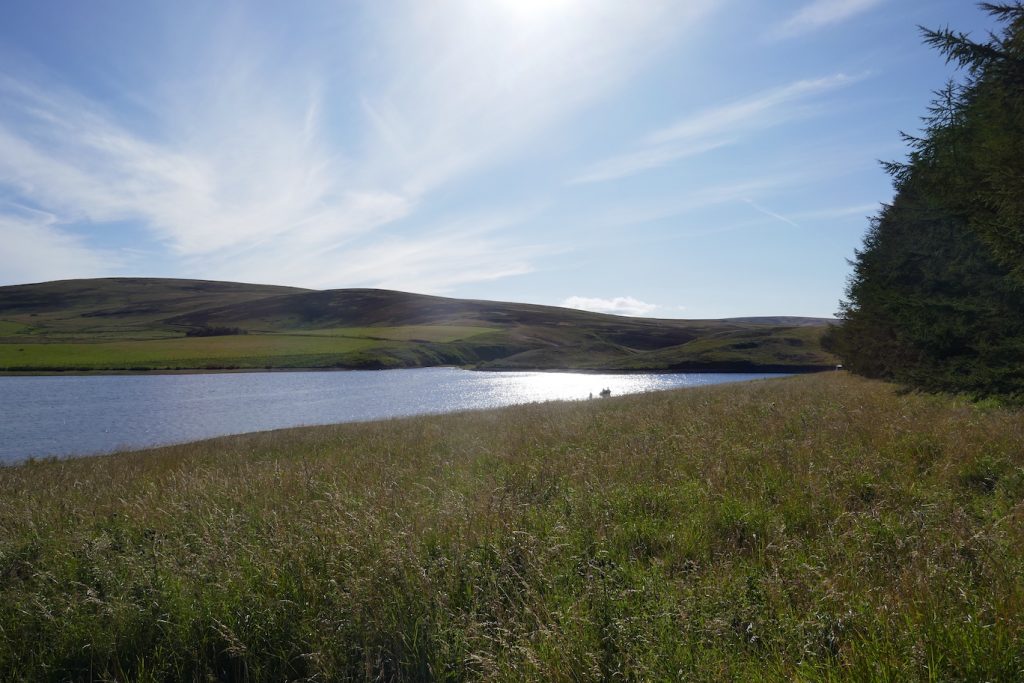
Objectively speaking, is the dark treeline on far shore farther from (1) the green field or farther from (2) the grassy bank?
(1) the green field

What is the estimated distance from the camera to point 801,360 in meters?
94.0

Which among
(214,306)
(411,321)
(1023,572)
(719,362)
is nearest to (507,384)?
(719,362)

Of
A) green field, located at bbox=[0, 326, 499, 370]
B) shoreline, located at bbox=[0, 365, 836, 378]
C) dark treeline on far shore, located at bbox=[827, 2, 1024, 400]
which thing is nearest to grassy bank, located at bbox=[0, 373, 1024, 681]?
dark treeline on far shore, located at bbox=[827, 2, 1024, 400]

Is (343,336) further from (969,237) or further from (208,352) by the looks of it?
(969,237)

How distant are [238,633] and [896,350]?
961 inches

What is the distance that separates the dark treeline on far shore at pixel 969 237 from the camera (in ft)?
29.4

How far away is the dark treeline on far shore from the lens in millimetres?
8961

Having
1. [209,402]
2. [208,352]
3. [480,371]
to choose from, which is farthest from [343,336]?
[209,402]

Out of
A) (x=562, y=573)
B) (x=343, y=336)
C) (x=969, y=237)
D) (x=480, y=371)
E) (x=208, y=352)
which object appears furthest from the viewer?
(x=343, y=336)

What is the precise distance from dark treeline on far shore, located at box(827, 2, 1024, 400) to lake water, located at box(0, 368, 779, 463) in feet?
82.8

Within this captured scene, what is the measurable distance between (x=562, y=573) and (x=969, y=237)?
14951 mm

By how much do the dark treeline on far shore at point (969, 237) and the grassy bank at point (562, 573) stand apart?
4.45 metres

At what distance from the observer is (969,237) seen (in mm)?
14039

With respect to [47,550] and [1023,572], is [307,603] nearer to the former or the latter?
[47,550]
